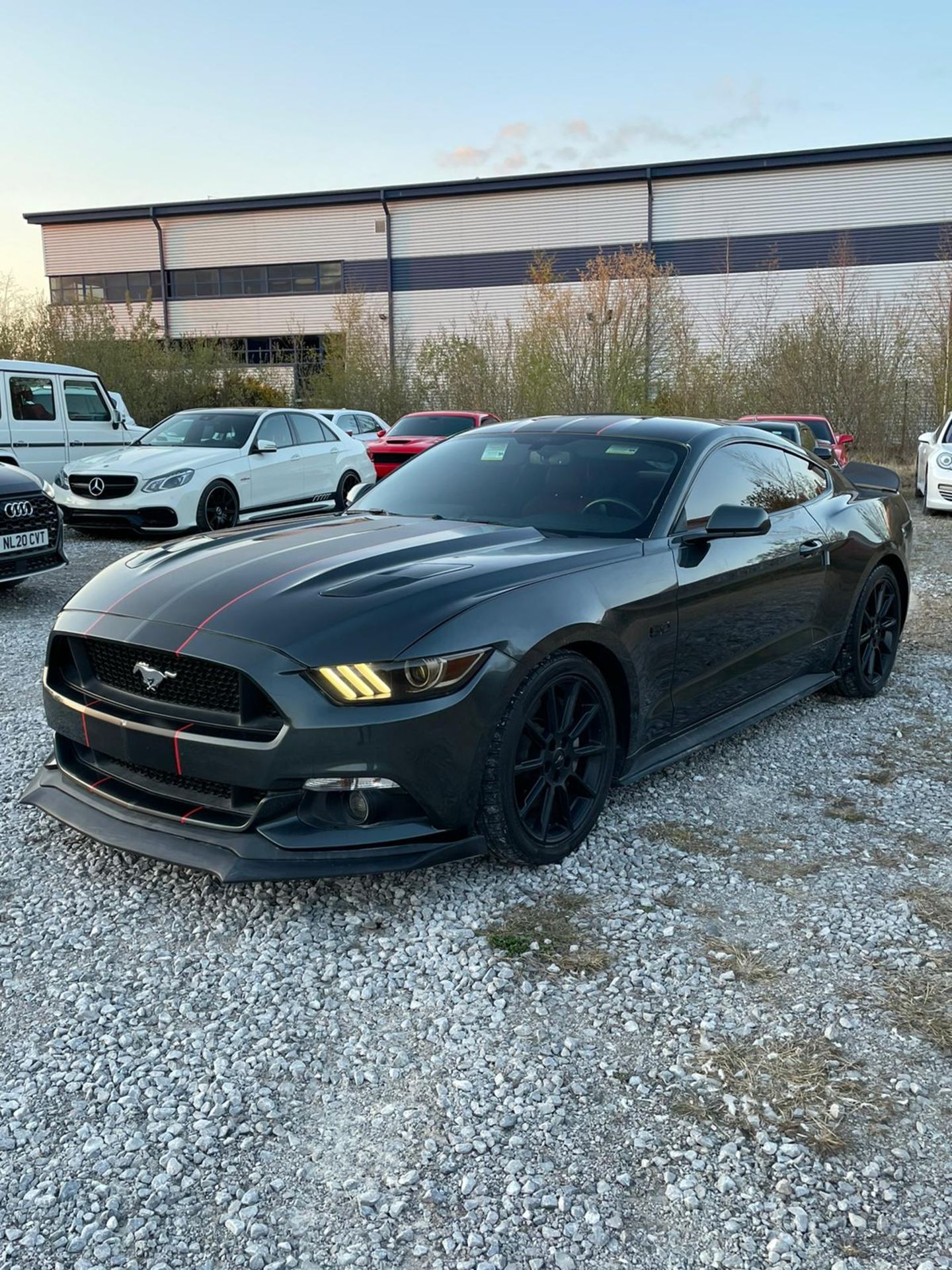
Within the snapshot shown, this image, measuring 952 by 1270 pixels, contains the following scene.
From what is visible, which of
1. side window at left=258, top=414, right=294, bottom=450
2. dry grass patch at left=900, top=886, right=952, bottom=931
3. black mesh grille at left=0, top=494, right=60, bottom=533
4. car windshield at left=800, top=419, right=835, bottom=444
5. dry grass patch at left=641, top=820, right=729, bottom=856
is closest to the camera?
dry grass patch at left=900, top=886, right=952, bottom=931

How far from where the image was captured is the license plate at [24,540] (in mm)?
7719

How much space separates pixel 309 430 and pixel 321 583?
1100cm

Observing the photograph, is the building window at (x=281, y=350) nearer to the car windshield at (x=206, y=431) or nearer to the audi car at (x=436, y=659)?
the car windshield at (x=206, y=431)

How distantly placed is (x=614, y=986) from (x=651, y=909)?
491 mm

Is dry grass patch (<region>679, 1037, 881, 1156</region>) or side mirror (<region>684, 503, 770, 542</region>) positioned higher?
side mirror (<region>684, 503, 770, 542</region>)

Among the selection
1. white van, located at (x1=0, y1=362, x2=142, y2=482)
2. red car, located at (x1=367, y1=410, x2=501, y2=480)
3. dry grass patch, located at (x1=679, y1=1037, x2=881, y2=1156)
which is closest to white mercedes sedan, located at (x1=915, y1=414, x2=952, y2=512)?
red car, located at (x1=367, y1=410, x2=501, y2=480)

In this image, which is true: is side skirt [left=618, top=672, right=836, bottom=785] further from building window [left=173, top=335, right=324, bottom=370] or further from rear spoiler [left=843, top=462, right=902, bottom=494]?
building window [left=173, top=335, right=324, bottom=370]

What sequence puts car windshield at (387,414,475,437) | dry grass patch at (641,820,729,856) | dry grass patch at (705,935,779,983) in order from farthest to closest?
car windshield at (387,414,475,437)
dry grass patch at (641,820,729,856)
dry grass patch at (705,935,779,983)

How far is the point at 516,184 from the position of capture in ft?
124

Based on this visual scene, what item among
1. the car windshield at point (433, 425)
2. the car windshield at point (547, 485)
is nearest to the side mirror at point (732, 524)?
the car windshield at point (547, 485)

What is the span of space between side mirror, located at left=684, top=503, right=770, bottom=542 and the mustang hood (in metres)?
0.41

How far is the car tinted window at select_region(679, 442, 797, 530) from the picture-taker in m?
4.36

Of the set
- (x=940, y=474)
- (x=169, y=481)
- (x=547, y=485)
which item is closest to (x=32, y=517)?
(x=169, y=481)

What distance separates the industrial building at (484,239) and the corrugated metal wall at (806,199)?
5cm
